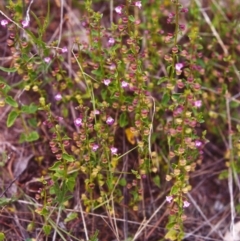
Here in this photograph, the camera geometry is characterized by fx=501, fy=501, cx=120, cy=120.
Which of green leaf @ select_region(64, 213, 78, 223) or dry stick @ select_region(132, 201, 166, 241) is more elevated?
green leaf @ select_region(64, 213, 78, 223)

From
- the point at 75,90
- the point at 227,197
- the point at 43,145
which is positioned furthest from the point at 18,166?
the point at 227,197

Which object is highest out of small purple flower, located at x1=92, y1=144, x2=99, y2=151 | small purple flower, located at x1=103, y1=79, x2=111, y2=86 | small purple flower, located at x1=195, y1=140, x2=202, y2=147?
small purple flower, located at x1=103, y1=79, x2=111, y2=86

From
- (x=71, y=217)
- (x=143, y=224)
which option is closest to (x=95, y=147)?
(x=71, y=217)

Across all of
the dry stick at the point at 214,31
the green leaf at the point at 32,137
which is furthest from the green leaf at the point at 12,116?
the dry stick at the point at 214,31

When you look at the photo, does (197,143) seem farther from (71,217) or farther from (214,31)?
(214,31)

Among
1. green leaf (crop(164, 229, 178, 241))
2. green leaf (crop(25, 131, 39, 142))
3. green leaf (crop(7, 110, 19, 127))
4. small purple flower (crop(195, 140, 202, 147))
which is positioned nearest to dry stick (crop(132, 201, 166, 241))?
green leaf (crop(164, 229, 178, 241))

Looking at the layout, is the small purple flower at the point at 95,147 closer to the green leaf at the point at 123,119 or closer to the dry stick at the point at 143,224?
the green leaf at the point at 123,119

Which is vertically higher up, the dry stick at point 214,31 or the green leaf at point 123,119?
the dry stick at point 214,31

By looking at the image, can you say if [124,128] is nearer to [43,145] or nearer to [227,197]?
[43,145]

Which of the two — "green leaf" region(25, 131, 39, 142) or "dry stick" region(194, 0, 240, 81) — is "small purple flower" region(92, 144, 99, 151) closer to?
"green leaf" region(25, 131, 39, 142)

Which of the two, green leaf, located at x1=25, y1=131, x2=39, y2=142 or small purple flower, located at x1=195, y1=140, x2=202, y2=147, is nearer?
small purple flower, located at x1=195, y1=140, x2=202, y2=147

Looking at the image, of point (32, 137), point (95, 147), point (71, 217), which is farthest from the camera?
point (32, 137)
